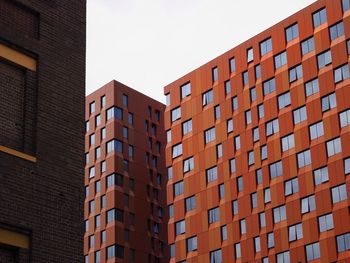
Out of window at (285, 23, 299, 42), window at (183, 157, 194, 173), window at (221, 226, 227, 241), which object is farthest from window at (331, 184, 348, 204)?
window at (183, 157, 194, 173)

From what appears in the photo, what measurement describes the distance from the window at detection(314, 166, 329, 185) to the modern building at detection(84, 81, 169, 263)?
30128mm

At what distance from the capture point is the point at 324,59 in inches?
2539

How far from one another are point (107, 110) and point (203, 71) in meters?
19.4

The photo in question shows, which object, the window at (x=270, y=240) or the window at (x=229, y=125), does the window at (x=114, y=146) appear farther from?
the window at (x=270, y=240)

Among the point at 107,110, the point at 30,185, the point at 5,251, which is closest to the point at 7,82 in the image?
the point at 30,185

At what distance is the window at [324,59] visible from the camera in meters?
64.1

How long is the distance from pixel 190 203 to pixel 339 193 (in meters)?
17.7

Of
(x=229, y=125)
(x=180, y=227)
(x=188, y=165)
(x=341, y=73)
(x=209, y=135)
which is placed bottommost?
(x=180, y=227)

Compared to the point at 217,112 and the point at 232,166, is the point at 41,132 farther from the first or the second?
the point at 217,112

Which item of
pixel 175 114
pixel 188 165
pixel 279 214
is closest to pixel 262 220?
pixel 279 214

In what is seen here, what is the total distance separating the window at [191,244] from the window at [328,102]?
1739 cm

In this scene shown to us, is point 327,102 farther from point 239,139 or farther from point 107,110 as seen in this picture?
point 107,110

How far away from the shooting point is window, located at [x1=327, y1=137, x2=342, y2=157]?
61062 mm

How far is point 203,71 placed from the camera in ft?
249
